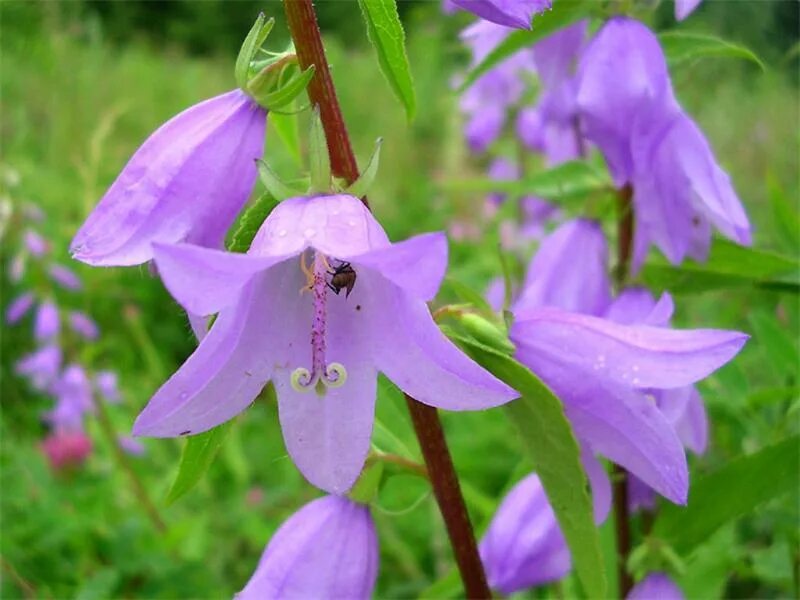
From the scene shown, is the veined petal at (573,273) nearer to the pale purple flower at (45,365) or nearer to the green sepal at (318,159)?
the green sepal at (318,159)

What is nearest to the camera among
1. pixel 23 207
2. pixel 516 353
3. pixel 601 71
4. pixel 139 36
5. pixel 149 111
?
pixel 516 353

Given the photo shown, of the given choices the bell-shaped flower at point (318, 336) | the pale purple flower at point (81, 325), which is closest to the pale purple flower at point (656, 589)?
the bell-shaped flower at point (318, 336)

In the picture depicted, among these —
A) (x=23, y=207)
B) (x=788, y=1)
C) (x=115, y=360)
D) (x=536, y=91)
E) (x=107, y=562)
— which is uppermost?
(x=788, y=1)

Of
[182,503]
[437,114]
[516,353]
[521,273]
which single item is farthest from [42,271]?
[437,114]

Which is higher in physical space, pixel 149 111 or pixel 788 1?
pixel 788 1

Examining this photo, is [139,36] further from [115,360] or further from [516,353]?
[516,353]
